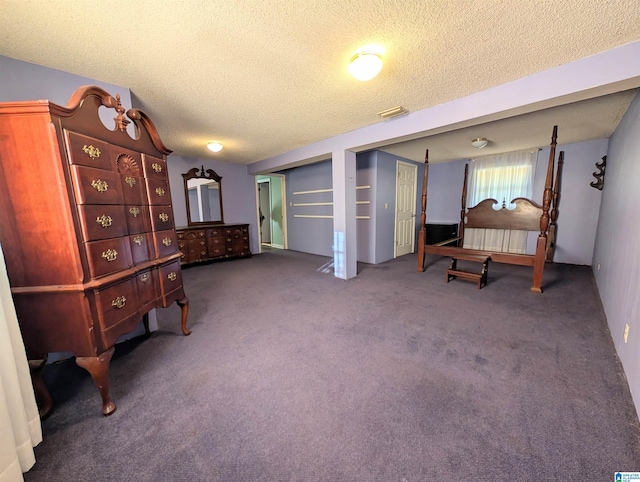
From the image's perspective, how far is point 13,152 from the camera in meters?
1.12

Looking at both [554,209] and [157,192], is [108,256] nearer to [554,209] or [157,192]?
[157,192]

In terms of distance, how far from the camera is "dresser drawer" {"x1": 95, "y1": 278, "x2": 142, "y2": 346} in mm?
1341

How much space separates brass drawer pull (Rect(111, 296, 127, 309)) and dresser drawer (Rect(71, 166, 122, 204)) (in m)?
0.58

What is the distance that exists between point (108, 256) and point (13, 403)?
0.73 m

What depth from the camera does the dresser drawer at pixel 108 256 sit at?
130 centimetres

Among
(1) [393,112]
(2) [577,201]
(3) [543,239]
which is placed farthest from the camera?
(2) [577,201]

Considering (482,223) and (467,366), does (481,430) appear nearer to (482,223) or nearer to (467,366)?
(467,366)

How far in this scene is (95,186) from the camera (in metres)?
1.32

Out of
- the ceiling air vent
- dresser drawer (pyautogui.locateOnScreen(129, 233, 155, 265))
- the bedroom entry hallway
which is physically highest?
the ceiling air vent

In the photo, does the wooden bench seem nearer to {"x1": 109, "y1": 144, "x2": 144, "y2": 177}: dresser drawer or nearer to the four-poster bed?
the four-poster bed

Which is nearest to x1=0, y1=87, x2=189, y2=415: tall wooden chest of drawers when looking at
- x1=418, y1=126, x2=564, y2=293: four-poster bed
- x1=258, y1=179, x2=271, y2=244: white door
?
x1=418, y1=126, x2=564, y2=293: four-poster bed

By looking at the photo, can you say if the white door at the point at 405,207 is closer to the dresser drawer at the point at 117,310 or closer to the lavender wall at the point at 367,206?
the lavender wall at the point at 367,206

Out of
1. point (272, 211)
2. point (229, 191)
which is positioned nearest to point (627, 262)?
point (229, 191)

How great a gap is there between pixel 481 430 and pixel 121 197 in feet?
8.03
